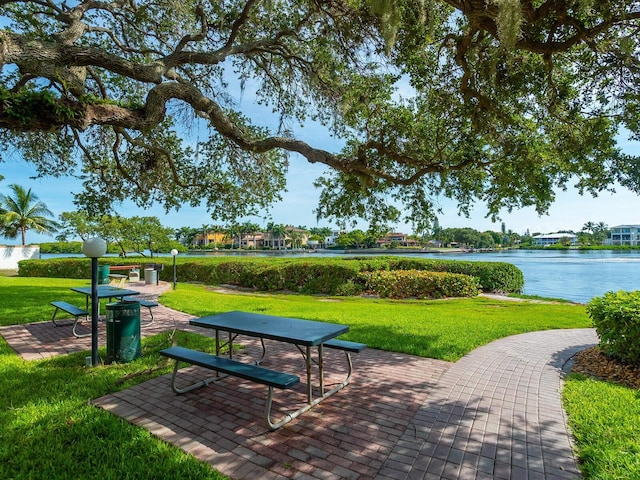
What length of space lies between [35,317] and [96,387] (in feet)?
19.3

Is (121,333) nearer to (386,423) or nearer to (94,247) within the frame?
(94,247)

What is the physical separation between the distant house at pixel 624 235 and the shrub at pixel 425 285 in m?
96.5

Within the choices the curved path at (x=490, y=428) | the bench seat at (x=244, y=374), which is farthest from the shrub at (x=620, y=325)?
the bench seat at (x=244, y=374)

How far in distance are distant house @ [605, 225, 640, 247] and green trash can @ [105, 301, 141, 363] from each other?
358 feet

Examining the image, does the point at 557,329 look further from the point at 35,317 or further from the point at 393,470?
the point at 35,317

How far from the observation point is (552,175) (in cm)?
707

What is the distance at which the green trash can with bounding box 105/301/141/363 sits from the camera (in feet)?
17.3

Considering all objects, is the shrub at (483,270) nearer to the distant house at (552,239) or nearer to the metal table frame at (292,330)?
the metal table frame at (292,330)

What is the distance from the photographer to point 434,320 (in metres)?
8.84

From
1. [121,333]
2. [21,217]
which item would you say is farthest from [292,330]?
[21,217]

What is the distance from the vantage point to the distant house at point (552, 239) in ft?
319

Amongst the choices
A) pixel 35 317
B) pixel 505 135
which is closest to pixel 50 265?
pixel 35 317

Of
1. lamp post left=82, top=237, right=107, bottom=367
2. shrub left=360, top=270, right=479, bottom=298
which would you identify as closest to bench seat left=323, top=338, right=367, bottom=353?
lamp post left=82, top=237, right=107, bottom=367

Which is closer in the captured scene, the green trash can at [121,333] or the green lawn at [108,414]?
the green lawn at [108,414]
